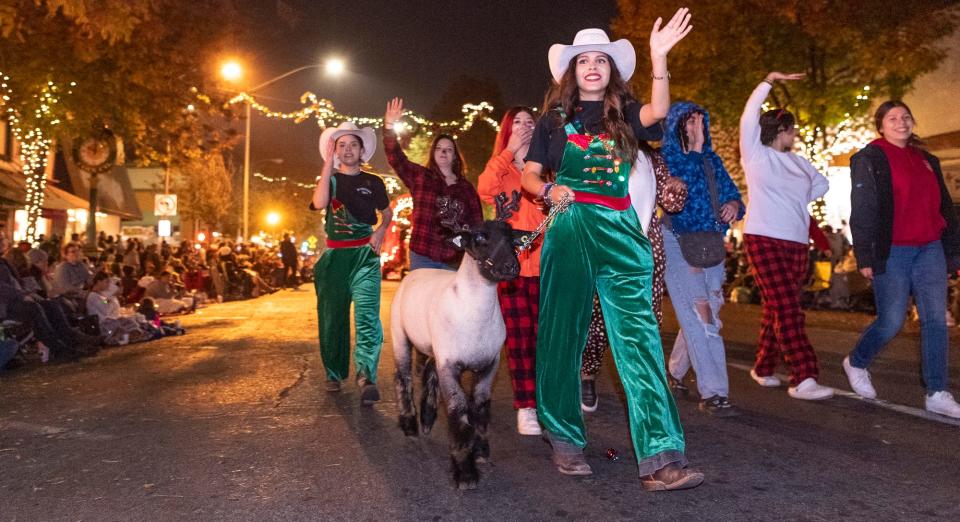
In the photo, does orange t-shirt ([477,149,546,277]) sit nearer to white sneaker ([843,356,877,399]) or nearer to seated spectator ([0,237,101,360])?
white sneaker ([843,356,877,399])

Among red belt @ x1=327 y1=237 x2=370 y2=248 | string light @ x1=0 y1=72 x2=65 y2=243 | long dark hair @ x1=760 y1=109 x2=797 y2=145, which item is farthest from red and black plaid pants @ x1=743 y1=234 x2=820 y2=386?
Result: string light @ x1=0 y1=72 x2=65 y2=243

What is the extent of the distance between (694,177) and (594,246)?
206 centimetres

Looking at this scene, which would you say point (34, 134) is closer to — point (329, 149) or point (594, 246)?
point (329, 149)

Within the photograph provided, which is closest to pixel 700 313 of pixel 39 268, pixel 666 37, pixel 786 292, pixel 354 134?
pixel 786 292

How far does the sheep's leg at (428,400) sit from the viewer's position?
5500 mm

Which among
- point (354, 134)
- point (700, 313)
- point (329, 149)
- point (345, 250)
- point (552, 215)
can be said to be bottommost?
point (700, 313)

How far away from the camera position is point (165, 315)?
55.6 ft

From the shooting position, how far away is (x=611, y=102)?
4.38m

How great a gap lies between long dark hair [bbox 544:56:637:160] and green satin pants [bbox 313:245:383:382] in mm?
2950

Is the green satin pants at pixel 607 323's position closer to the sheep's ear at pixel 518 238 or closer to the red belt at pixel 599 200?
the red belt at pixel 599 200

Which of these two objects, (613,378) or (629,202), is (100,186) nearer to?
(613,378)

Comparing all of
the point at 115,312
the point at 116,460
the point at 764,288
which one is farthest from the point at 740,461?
the point at 115,312

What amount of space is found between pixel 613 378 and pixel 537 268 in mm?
2737

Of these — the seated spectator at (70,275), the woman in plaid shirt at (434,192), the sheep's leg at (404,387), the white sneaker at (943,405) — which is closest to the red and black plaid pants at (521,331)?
the sheep's leg at (404,387)
